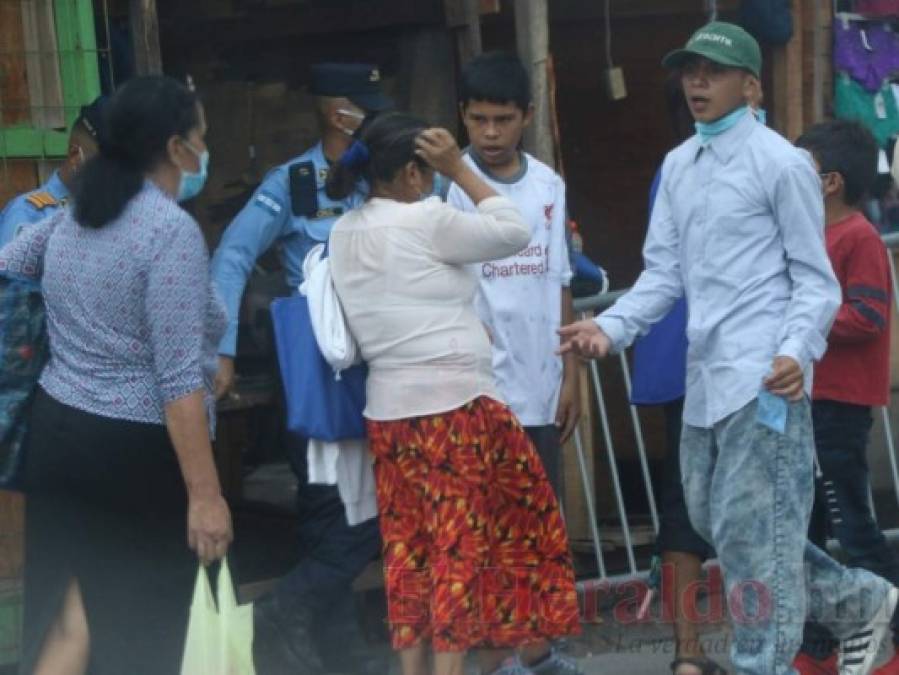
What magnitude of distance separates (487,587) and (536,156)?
1898 millimetres

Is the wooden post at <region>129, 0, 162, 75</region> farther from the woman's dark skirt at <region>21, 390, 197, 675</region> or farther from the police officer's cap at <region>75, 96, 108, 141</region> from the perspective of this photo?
the woman's dark skirt at <region>21, 390, 197, 675</region>

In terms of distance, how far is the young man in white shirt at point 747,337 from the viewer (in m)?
4.91

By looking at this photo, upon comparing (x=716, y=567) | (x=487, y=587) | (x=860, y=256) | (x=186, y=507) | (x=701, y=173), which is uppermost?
(x=701, y=173)

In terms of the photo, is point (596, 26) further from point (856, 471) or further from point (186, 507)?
point (186, 507)

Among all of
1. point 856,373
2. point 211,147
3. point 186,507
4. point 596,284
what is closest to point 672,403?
point 856,373

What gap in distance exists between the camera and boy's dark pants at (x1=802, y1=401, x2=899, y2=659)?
577cm

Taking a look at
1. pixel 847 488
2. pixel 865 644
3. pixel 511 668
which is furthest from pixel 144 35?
pixel 865 644

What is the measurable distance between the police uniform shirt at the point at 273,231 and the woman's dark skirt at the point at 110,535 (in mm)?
1232

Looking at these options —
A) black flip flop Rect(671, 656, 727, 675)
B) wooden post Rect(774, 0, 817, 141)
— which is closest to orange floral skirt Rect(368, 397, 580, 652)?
black flip flop Rect(671, 656, 727, 675)

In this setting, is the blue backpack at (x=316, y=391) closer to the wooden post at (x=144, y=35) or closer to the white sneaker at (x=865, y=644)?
the wooden post at (x=144, y=35)

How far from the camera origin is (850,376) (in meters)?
5.75

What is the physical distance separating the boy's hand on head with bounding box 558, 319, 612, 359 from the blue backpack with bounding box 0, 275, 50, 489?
1.41 m

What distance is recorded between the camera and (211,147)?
777 cm

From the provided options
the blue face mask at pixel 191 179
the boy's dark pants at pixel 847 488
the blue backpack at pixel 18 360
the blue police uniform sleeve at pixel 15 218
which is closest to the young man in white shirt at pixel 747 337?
the boy's dark pants at pixel 847 488
